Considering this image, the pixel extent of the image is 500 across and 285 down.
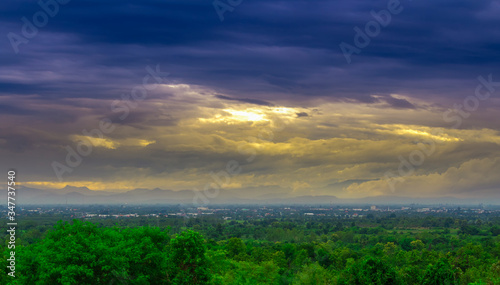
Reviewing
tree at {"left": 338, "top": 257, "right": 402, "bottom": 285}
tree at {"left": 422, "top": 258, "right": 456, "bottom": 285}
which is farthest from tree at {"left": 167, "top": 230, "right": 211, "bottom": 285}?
tree at {"left": 422, "top": 258, "right": 456, "bottom": 285}

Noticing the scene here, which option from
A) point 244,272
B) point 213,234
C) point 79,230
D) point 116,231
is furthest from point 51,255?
point 213,234

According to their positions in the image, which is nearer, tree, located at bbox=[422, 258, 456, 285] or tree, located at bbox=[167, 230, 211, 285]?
tree, located at bbox=[167, 230, 211, 285]

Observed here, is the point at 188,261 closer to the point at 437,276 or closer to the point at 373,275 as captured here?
the point at 373,275

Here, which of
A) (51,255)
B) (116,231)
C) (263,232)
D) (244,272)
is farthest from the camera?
(263,232)

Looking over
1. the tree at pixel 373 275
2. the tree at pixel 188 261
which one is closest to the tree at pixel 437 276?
the tree at pixel 373 275

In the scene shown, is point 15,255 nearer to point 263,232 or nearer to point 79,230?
point 79,230

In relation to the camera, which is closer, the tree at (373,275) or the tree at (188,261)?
the tree at (188,261)

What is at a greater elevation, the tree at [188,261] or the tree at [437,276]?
the tree at [188,261]

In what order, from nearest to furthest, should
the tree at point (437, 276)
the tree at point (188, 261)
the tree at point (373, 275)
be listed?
the tree at point (188, 261), the tree at point (373, 275), the tree at point (437, 276)

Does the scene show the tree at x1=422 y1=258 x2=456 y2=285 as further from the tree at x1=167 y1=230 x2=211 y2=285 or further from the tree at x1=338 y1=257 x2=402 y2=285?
the tree at x1=167 y1=230 x2=211 y2=285

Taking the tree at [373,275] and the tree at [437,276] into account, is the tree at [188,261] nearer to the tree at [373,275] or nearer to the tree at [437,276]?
the tree at [373,275]

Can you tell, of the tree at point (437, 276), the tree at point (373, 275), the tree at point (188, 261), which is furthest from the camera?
the tree at point (437, 276)
